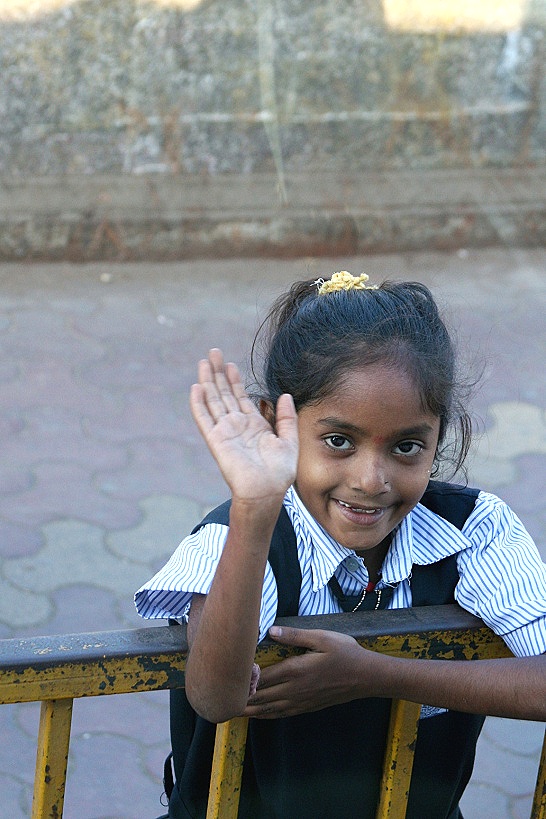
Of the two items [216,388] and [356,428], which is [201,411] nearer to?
[216,388]

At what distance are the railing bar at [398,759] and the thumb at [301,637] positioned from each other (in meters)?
0.21

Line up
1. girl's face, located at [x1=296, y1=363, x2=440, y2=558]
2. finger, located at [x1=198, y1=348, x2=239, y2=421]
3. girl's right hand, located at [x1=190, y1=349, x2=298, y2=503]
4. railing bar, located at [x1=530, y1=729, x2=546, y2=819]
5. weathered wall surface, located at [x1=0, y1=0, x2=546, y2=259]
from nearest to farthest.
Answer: girl's right hand, located at [x1=190, y1=349, x2=298, y2=503] → finger, located at [x1=198, y1=348, x2=239, y2=421] → girl's face, located at [x1=296, y1=363, x2=440, y2=558] → railing bar, located at [x1=530, y1=729, x2=546, y2=819] → weathered wall surface, located at [x1=0, y1=0, x2=546, y2=259]

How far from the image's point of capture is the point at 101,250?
6031mm

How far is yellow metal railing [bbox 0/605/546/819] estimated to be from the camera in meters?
1.36

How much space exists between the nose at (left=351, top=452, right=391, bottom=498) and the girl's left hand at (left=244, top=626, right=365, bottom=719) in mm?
218

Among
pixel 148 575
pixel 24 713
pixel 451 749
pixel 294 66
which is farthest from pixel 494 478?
pixel 294 66

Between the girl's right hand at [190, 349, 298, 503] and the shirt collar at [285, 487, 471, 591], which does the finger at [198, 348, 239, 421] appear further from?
the shirt collar at [285, 487, 471, 591]

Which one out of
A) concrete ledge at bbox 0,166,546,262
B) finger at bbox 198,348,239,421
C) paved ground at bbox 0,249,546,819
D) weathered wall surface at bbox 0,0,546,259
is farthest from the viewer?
concrete ledge at bbox 0,166,546,262

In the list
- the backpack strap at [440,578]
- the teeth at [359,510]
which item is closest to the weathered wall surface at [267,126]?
Result: the backpack strap at [440,578]

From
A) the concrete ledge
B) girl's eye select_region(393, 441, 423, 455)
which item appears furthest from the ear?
the concrete ledge

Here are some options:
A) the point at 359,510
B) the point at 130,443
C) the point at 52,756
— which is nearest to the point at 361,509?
the point at 359,510

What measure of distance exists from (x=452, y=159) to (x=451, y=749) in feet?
17.3

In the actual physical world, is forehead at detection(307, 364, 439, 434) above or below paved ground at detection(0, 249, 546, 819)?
above

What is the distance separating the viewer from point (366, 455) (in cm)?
153
